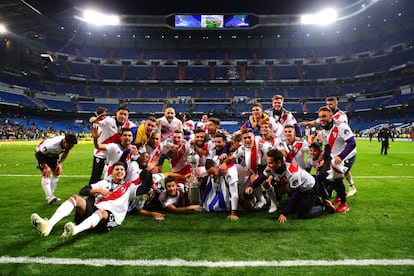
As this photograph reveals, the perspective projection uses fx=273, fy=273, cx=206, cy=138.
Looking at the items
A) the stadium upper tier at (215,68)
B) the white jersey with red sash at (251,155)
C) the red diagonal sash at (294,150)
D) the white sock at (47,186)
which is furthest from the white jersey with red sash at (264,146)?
the stadium upper tier at (215,68)

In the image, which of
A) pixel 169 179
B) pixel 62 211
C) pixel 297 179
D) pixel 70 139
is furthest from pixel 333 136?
pixel 70 139

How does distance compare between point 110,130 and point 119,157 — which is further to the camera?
point 110,130

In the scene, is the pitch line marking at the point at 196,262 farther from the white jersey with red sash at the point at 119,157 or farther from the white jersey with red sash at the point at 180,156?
the white jersey with red sash at the point at 180,156

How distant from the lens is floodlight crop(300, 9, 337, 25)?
54000 mm

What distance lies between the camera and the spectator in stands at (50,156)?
582 cm

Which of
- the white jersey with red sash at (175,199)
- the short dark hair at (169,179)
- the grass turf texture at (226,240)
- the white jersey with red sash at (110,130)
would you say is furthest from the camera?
the white jersey with red sash at (110,130)

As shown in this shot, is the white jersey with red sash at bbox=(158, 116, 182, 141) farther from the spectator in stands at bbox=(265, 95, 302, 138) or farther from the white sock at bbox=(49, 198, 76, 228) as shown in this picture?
the white sock at bbox=(49, 198, 76, 228)

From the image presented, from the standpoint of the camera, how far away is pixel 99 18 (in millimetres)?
57000

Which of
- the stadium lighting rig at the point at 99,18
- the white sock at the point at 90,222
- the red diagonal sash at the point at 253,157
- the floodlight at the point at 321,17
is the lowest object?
the white sock at the point at 90,222

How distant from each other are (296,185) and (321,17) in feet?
200

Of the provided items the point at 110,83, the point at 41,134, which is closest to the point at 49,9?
the point at 41,134

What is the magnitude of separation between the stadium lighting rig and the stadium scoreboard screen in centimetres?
1211

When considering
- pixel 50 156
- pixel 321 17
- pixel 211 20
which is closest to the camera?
pixel 50 156

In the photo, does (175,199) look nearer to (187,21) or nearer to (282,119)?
(282,119)
